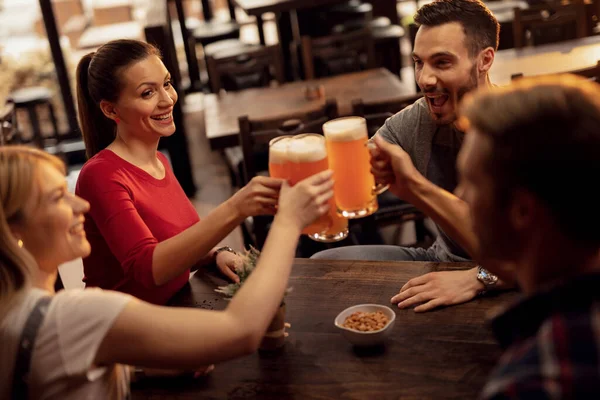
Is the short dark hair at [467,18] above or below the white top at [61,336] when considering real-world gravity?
above

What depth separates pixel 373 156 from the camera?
187 centimetres

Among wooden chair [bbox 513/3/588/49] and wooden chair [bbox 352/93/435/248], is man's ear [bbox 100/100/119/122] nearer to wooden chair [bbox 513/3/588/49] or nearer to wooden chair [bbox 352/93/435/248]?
wooden chair [bbox 352/93/435/248]

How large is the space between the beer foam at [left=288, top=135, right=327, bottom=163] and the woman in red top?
356mm

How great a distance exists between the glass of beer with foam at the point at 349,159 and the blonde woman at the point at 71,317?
12.9 inches

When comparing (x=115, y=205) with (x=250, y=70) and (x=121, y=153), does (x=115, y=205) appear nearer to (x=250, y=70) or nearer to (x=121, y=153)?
(x=121, y=153)

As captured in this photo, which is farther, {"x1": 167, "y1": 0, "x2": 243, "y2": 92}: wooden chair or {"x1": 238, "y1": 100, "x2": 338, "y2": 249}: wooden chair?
{"x1": 167, "y1": 0, "x2": 243, "y2": 92}: wooden chair

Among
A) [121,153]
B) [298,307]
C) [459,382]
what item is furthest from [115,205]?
[459,382]

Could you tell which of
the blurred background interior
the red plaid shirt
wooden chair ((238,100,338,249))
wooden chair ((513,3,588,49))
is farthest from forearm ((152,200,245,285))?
wooden chair ((513,3,588,49))

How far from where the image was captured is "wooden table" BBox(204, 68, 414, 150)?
13.5 feet

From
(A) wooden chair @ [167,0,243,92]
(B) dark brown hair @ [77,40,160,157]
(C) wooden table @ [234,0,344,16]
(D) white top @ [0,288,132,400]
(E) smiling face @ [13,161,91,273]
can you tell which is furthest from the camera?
(A) wooden chair @ [167,0,243,92]

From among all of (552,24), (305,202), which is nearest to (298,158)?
(305,202)

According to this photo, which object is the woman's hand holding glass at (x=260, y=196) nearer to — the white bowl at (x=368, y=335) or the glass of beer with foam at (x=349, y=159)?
the glass of beer with foam at (x=349, y=159)

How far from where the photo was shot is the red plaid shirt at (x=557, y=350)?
0.94m

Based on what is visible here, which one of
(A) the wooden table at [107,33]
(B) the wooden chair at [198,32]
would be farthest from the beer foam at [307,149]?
(A) the wooden table at [107,33]
